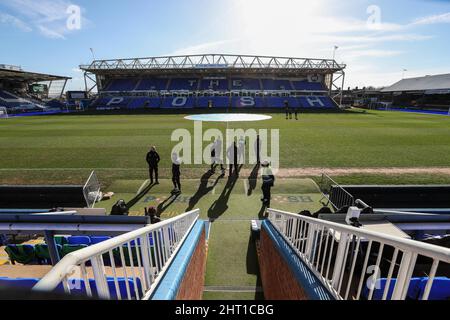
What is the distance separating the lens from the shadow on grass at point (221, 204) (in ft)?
29.1

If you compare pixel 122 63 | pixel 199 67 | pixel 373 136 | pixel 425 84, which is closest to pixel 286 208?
pixel 373 136

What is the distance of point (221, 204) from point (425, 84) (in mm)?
78144

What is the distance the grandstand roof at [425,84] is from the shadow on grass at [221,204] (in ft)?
219

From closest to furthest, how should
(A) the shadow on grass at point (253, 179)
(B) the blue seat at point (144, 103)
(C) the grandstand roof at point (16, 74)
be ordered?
1. (A) the shadow on grass at point (253, 179)
2. (C) the grandstand roof at point (16, 74)
3. (B) the blue seat at point (144, 103)

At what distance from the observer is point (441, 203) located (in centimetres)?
899

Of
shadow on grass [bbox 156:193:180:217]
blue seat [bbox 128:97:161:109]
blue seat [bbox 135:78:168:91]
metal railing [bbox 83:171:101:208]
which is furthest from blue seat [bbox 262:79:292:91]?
metal railing [bbox 83:171:101:208]

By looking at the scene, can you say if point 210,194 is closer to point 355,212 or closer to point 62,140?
point 355,212

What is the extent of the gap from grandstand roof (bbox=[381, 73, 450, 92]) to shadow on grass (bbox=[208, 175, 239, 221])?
66.7m

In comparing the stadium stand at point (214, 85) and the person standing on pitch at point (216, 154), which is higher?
the stadium stand at point (214, 85)

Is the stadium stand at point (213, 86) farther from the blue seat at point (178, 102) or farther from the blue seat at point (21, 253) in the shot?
the blue seat at point (21, 253)

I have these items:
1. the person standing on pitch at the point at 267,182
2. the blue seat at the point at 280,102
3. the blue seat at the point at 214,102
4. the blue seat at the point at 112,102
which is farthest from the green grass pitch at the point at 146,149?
the blue seat at the point at 112,102

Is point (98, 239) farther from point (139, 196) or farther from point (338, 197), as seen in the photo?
point (338, 197)

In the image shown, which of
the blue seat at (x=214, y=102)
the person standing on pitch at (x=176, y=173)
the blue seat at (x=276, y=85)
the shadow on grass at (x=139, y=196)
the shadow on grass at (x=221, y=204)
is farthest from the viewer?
the blue seat at (x=276, y=85)

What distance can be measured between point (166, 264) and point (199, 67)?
65.5m
